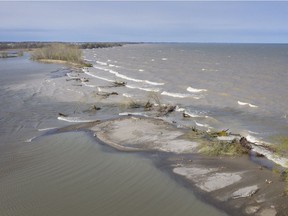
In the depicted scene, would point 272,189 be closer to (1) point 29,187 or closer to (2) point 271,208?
(2) point 271,208

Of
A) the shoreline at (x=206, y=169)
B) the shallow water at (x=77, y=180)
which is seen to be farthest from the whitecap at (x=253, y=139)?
the shallow water at (x=77, y=180)

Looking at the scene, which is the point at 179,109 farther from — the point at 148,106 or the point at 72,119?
the point at 72,119

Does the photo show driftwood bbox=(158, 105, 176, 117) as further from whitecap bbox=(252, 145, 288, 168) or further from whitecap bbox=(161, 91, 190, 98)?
whitecap bbox=(252, 145, 288, 168)

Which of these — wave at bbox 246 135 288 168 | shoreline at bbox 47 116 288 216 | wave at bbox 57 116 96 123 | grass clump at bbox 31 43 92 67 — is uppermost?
grass clump at bbox 31 43 92 67

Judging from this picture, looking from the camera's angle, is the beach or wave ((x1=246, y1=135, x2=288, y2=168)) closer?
the beach

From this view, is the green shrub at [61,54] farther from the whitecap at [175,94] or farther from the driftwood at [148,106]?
the driftwood at [148,106]

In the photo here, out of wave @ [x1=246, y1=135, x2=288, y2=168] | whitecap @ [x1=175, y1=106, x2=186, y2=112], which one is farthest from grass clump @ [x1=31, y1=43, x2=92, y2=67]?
wave @ [x1=246, y1=135, x2=288, y2=168]

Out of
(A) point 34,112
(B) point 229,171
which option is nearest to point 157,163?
(B) point 229,171
